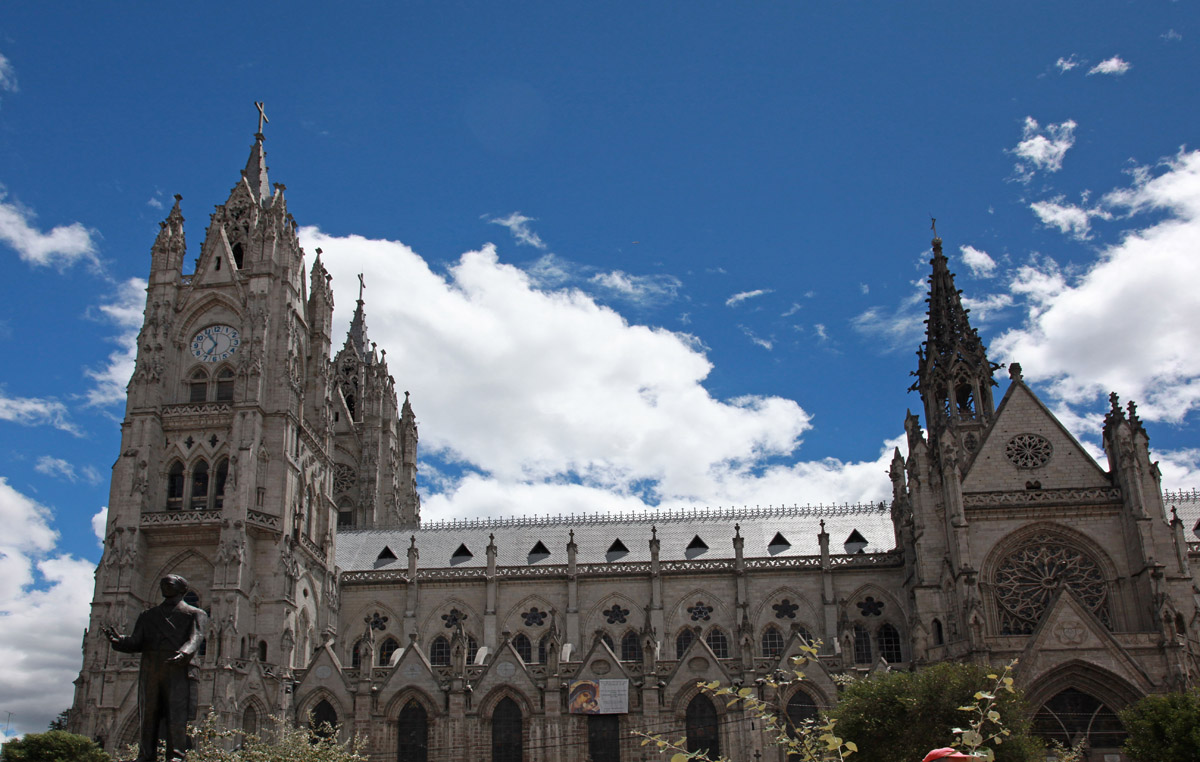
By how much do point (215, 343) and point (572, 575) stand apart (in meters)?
22.5

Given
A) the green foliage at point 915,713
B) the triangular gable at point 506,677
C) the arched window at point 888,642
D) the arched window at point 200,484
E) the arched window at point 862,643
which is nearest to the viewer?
the green foliage at point 915,713

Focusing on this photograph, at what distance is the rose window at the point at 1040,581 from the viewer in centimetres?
4797

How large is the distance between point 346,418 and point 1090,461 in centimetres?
4850

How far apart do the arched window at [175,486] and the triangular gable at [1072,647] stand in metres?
39.9

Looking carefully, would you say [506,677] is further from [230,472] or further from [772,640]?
[230,472]

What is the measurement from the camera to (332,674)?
50.3 metres

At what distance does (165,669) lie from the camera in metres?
15.9

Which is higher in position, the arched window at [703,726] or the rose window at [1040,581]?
the rose window at [1040,581]

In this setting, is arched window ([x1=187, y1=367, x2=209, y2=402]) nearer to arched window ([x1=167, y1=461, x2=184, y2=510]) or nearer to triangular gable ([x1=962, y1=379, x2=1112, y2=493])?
arched window ([x1=167, y1=461, x2=184, y2=510])

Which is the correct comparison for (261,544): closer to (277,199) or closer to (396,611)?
(396,611)

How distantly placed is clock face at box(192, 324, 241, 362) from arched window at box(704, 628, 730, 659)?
2898 centimetres

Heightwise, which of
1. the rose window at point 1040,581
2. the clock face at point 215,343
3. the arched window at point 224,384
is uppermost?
the clock face at point 215,343

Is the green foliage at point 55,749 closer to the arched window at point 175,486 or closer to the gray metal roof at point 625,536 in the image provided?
the arched window at point 175,486

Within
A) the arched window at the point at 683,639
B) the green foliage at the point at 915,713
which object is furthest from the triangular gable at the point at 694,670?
the green foliage at the point at 915,713
